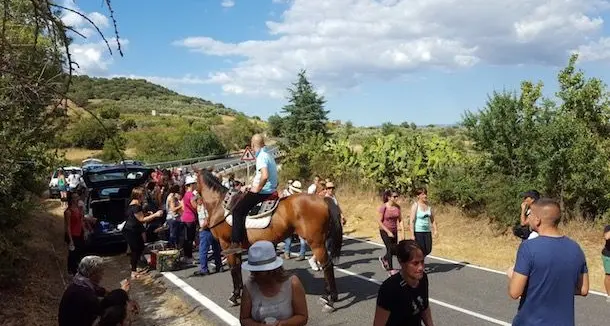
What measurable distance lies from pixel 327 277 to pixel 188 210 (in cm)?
465

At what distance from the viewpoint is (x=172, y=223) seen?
12273 millimetres

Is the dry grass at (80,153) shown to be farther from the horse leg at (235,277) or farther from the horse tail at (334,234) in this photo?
the horse tail at (334,234)

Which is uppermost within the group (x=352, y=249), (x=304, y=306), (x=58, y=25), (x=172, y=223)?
(x=58, y=25)

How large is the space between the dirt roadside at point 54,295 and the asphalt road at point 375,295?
0.38 meters

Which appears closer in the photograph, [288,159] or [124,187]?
[124,187]

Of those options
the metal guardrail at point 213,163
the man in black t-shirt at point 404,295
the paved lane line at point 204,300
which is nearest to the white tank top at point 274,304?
the man in black t-shirt at point 404,295

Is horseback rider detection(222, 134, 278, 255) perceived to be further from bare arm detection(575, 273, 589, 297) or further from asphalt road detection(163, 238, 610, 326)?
bare arm detection(575, 273, 589, 297)

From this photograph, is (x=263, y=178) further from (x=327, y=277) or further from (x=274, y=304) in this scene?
(x=274, y=304)

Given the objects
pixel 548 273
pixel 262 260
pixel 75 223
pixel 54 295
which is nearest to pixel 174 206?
pixel 75 223

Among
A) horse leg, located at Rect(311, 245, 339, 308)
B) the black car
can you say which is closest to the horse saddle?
horse leg, located at Rect(311, 245, 339, 308)

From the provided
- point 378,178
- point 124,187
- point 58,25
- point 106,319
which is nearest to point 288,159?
point 378,178

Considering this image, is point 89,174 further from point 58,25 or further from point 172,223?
point 58,25

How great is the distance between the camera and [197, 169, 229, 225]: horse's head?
938cm

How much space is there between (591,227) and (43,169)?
13.8 meters
